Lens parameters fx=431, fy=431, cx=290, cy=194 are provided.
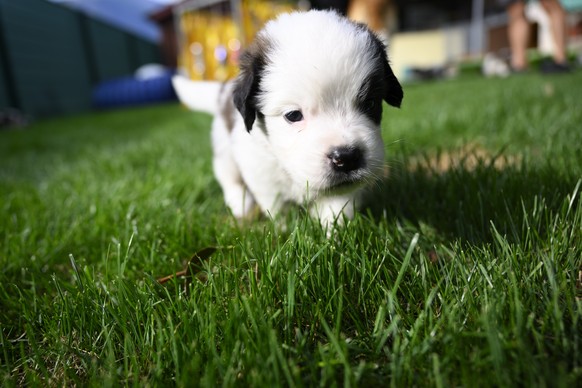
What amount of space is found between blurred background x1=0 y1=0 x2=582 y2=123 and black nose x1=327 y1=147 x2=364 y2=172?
128 inches

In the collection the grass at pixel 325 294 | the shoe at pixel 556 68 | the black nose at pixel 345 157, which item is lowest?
the grass at pixel 325 294

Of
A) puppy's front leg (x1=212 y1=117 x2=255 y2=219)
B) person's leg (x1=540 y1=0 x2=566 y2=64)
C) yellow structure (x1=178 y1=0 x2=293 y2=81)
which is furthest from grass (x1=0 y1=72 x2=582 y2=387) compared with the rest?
yellow structure (x1=178 y1=0 x2=293 y2=81)

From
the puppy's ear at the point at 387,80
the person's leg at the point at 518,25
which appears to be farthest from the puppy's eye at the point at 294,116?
the person's leg at the point at 518,25

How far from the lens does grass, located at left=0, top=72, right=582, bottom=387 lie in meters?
0.98

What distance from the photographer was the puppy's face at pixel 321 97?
1501 millimetres

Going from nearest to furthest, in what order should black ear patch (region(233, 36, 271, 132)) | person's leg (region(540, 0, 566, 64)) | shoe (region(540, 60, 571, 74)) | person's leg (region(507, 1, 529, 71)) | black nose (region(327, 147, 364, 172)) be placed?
black nose (region(327, 147, 364, 172))
black ear patch (region(233, 36, 271, 132))
person's leg (region(540, 0, 566, 64))
shoe (region(540, 60, 571, 74))
person's leg (region(507, 1, 529, 71))

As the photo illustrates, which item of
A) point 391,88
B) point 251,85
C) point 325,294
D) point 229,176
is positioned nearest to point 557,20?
point 391,88

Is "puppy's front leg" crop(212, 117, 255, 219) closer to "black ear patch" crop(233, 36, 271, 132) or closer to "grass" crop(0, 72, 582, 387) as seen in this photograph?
"grass" crop(0, 72, 582, 387)

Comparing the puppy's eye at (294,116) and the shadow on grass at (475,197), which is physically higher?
the puppy's eye at (294,116)

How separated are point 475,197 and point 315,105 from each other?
0.77 m

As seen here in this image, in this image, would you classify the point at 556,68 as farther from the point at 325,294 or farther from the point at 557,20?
the point at 325,294

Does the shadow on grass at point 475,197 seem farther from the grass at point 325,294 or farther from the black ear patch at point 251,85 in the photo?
the black ear patch at point 251,85

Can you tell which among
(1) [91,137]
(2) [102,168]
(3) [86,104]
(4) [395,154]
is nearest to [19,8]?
(3) [86,104]

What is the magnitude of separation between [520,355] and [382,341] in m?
0.30
